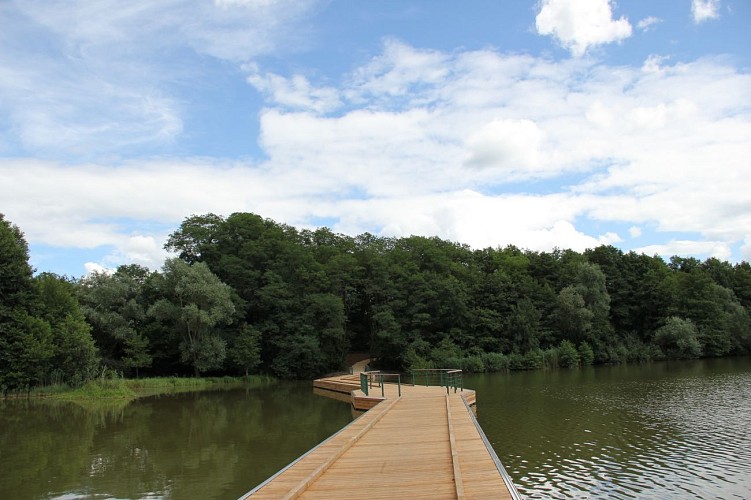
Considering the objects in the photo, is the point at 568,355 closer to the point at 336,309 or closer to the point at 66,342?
the point at 336,309

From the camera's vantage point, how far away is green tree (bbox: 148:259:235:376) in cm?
3803

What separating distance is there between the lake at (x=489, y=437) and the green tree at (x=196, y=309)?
1160 cm

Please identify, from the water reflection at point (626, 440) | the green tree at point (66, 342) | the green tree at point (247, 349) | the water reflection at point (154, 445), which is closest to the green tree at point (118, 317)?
the green tree at point (66, 342)

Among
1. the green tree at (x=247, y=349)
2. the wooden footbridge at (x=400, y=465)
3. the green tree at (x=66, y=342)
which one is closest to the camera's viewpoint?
the wooden footbridge at (x=400, y=465)

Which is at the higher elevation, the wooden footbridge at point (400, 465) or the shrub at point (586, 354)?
the wooden footbridge at point (400, 465)

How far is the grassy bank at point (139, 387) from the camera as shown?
30.5 m

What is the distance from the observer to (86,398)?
29922 mm

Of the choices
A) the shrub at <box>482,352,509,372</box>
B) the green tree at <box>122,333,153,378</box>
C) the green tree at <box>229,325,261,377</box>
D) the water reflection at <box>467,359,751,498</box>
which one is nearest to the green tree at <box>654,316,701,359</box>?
the shrub at <box>482,352,509,372</box>

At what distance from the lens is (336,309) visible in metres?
44.5

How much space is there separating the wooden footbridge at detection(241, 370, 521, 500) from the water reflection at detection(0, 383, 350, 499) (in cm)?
188

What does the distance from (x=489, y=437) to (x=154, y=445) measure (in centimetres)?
945

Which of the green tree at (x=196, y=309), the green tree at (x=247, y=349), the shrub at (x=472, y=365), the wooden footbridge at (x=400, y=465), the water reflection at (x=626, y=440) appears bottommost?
the shrub at (x=472, y=365)

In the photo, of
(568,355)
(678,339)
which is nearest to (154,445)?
(568,355)

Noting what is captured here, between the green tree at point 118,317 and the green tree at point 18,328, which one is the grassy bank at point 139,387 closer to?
the green tree at point 18,328
